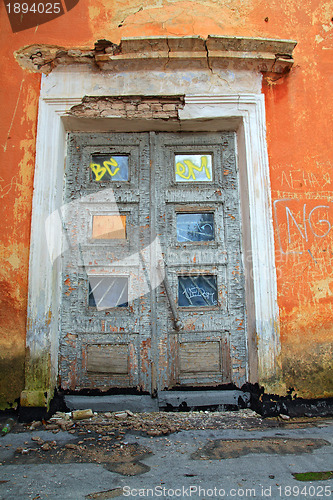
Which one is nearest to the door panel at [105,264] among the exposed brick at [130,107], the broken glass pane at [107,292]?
the broken glass pane at [107,292]

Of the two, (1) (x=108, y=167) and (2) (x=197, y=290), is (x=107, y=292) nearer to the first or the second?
(2) (x=197, y=290)

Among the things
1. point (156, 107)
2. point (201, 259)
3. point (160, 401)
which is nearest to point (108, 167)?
point (156, 107)

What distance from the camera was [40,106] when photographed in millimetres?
3246

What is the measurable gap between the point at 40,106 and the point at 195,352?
2.77 m

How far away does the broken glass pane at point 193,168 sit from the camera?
136 inches

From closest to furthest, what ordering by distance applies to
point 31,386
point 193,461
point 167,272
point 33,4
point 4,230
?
point 193,461 < point 31,386 < point 4,230 < point 167,272 < point 33,4

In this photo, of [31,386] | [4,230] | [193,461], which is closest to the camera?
[193,461]

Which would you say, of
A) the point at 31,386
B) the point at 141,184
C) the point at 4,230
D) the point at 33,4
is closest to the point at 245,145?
the point at 141,184

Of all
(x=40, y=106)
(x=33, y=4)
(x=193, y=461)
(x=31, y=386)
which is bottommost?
(x=193, y=461)

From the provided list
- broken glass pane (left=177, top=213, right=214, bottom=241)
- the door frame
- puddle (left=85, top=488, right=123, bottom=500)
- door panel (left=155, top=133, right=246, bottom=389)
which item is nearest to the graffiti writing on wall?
the door frame

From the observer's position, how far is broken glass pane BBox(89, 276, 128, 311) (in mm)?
3199

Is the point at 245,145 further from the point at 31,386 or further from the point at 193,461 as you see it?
the point at 31,386

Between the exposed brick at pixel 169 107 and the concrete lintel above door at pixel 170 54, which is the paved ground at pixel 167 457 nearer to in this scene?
the exposed brick at pixel 169 107

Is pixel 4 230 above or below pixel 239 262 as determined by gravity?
above
